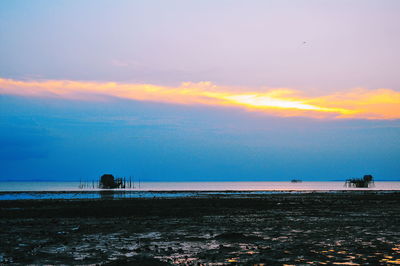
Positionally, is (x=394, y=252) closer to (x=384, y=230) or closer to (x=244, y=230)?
(x=384, y=230)

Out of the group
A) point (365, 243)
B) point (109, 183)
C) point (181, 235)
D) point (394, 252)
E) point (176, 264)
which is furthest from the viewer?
point (109, 183)

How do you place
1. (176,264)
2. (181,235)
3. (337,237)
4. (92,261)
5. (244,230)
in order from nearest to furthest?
(176,264), (92,261), (337,237), (181,235), (244,230)

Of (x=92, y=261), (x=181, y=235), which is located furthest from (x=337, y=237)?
(x=92, y=261)

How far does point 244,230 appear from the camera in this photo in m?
25.0

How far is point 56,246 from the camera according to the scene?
1920 centimetres

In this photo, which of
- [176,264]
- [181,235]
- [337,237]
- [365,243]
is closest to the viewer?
[176,264]

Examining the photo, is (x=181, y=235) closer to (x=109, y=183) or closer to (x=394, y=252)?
(x=394, y=252)

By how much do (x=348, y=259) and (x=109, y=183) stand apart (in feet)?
449

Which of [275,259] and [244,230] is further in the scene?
[244,230]

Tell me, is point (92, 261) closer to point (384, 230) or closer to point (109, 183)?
point (384, 230)

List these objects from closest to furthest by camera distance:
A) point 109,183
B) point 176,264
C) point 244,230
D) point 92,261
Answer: point 176,264
point 92,261
point 244,230
point 109,183

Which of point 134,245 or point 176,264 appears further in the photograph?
point 134,245

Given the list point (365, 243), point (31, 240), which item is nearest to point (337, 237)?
point (365, 243)

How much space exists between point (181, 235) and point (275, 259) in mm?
8411
